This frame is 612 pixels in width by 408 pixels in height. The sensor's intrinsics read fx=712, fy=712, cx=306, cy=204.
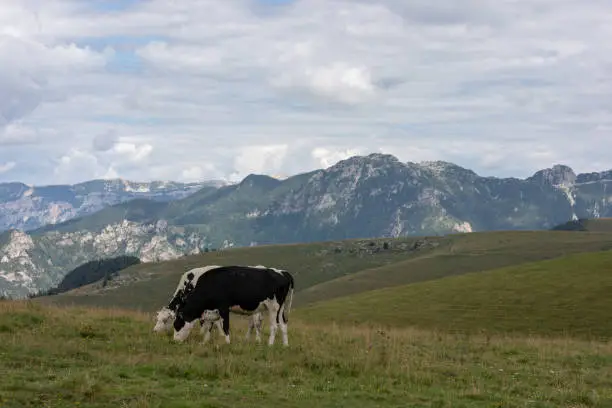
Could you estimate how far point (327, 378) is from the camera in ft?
72.1

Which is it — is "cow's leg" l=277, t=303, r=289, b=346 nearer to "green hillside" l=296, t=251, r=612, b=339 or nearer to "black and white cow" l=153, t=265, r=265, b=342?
"black and white cow" l=153, t=265, r=265, b=342

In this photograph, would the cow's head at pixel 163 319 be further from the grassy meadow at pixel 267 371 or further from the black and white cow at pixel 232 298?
the grassy meadow at pixel 267 371

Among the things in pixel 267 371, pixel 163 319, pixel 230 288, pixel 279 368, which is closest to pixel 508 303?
pixel 230 288

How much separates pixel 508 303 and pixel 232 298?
4371 centimetres

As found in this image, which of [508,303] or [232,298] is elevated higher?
[232,298]

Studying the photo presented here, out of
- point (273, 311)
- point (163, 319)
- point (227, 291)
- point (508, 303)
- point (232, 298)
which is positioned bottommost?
point (508, 303)

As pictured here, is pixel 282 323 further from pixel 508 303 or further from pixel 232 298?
pixel 508 303

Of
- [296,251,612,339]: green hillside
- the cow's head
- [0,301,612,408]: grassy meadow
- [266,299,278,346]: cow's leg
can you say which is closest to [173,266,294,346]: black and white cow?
[266,299,278,346]: cow's leg

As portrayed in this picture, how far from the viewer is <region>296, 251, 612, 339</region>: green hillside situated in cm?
5806

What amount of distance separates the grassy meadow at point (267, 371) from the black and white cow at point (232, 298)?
3.44 ft

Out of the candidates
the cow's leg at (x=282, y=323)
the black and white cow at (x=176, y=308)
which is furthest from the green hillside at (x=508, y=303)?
the black and white cow at (x=176, y=308)

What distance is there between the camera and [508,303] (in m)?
66.4

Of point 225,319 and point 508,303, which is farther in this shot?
point 508,303

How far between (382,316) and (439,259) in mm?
135046
